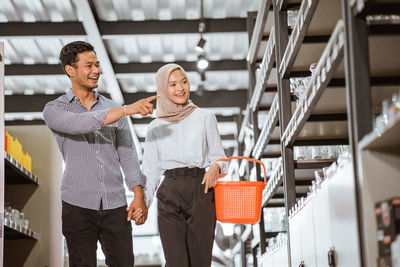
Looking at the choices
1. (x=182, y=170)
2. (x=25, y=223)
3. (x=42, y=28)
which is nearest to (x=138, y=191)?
(x=182, y=170)

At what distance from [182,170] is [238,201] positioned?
1.38 ft

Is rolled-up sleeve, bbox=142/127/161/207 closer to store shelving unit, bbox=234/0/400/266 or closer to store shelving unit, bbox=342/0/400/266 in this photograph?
store shelving unit, bbox=234/0/400/266

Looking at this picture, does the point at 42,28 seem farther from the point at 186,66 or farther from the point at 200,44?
the point at 186,66

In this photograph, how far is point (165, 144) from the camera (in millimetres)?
4172

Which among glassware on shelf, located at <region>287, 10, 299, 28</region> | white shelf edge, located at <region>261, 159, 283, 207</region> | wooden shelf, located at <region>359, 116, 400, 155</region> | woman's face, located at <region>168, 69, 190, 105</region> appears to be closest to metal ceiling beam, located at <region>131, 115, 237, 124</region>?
white shelf edge, located at <region>261, 159, 283, 207</region>

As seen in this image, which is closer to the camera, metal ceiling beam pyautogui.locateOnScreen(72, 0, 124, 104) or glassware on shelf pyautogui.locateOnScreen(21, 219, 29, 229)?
glassware on shelf pyautogui.locateOnScreen(21, 219, 29, 229)

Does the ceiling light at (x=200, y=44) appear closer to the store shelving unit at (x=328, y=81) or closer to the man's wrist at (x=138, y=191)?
the store shelving unit at (x=328, y=81)

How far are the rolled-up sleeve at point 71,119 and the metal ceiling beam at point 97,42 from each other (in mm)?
4793

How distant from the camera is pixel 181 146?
13.5 ft

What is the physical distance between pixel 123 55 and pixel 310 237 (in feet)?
24.1

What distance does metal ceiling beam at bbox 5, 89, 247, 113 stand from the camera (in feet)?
39.5

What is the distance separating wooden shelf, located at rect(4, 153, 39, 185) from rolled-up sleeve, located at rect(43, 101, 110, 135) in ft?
5.42

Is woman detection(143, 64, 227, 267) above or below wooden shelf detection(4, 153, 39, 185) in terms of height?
below

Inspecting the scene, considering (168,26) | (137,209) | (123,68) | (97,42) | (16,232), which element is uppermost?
(168,26)
